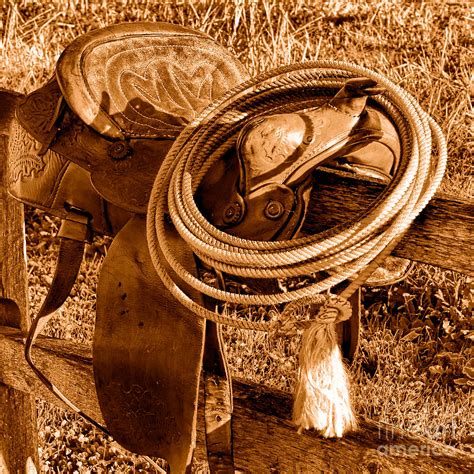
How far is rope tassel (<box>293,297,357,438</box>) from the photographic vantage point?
1306mm

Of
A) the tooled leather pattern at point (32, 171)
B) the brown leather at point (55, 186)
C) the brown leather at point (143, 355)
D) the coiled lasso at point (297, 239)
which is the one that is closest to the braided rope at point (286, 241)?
the coiled lasso at point (297, 239)

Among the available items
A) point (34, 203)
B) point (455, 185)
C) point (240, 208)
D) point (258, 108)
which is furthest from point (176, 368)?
point (455, 185)

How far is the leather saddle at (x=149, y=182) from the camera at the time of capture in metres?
1.23

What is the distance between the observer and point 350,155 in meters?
1.29

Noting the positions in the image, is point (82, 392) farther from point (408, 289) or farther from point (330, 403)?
point (408, 289)

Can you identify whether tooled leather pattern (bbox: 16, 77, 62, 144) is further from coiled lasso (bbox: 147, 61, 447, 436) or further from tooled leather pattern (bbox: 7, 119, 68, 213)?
coiled lasso (bbox: 147, 61, 447, 436)

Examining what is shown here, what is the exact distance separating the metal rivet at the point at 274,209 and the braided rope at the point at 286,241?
0.19 ft

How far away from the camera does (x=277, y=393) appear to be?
1.68 m

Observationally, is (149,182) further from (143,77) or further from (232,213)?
(143,77)

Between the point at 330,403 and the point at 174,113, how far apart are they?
677mm

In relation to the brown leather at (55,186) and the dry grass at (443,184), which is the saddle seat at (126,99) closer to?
the brown leather at (55,186)

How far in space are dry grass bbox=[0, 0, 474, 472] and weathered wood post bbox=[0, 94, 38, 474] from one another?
0.42m

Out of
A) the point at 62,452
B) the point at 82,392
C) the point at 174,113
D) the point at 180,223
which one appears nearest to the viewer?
the point at 180,223

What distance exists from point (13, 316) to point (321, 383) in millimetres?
1330
